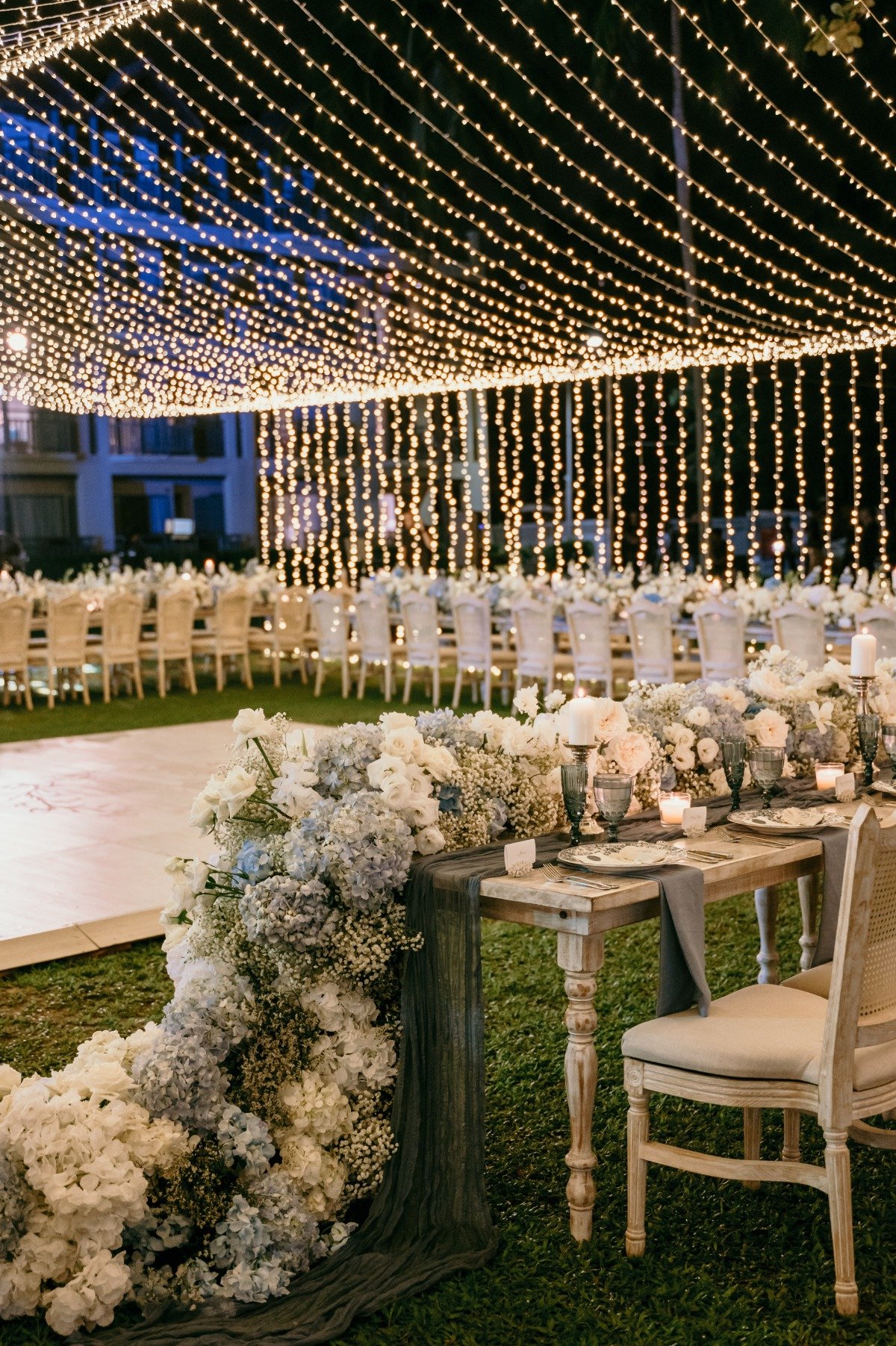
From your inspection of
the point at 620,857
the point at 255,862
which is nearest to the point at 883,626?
the point at 620,857

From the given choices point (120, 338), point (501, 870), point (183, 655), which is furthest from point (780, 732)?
point (120, 338)

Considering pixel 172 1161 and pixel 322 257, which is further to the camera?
pixel 322 257

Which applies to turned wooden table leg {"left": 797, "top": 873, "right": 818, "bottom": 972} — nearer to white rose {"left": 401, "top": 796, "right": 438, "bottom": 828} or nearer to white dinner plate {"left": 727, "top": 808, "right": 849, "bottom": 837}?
white dinner plate {"left": 727, "top": 808, "right": 849, "bottom": 837}

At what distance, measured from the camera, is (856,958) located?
128 inches

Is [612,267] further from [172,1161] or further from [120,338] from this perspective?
[172,1161]

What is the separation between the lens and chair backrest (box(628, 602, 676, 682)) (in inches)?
460

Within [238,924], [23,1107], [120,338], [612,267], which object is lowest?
[23,1107]

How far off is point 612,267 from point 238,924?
65.9ft

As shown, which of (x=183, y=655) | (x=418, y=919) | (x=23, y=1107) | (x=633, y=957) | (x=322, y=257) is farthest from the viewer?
(x=322, y=257)

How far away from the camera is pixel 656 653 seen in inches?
466

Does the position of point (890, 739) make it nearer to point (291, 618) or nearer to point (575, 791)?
point (575, 791)

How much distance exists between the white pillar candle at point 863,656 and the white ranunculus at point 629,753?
3.27ft

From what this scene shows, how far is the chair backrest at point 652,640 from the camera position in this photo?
38.3 ft

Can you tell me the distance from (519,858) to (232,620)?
38.2 feet
